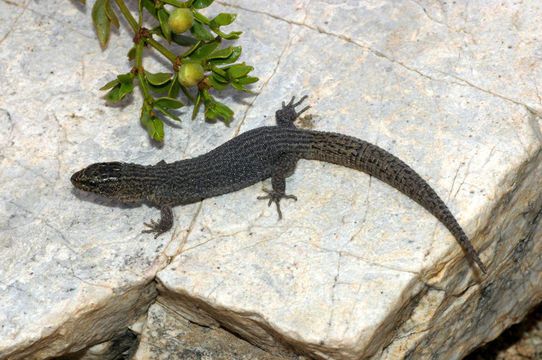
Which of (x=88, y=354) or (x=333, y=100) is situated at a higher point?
(x=333, y=100)

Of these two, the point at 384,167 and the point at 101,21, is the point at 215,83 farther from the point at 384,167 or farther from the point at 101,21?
the point at 384,167

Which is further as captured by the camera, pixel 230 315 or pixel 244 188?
pixel 244 188

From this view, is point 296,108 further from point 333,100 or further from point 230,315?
point 230,315

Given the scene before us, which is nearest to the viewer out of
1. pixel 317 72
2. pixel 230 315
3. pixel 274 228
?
pixel 230 315

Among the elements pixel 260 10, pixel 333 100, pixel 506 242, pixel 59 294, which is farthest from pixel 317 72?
pixel 59 294

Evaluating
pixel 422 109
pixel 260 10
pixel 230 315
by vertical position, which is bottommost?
pixel 230 315

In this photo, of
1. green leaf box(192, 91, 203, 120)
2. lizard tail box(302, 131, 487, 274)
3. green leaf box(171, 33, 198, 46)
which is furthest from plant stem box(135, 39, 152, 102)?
lizard tail box(302, 131, 487, 274)

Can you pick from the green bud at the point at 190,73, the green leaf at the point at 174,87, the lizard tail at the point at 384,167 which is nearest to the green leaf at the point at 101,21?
the green leaf at the point at 174,87
